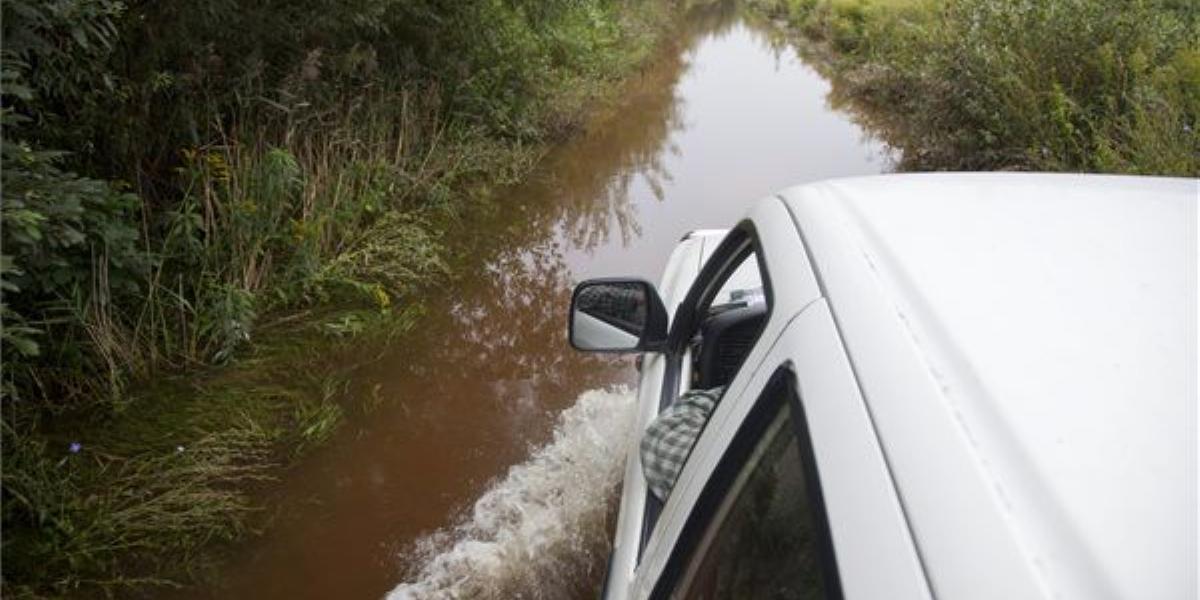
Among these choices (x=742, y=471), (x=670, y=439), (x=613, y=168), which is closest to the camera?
(x=742, y=471)

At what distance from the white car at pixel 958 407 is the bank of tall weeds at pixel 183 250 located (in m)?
2.14

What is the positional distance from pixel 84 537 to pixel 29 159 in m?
1.36

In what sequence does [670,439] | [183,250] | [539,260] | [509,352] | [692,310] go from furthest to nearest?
[539,260]
[509,352]
[183,250]
[692,310]
[670,439]

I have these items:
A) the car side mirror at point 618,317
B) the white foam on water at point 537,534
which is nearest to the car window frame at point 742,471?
the car side mirror at point 618,317

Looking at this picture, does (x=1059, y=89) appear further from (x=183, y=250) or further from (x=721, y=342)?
(x=183, y=250)

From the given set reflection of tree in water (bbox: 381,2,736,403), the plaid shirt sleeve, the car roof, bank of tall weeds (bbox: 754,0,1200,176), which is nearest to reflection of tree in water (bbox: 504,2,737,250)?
reflection of tree in water (bbox: 381,2,736,403)

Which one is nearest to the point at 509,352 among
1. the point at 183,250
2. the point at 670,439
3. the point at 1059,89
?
the point at 183,250

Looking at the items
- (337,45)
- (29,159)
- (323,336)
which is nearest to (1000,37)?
(337,45)

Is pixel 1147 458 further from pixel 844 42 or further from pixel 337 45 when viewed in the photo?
pixel 844 42

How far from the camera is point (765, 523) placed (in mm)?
1096

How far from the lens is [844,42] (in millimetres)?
15898

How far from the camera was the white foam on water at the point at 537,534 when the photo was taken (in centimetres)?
313

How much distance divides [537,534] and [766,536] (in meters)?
2.40

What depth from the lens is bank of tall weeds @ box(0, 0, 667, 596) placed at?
2895 millimetres
